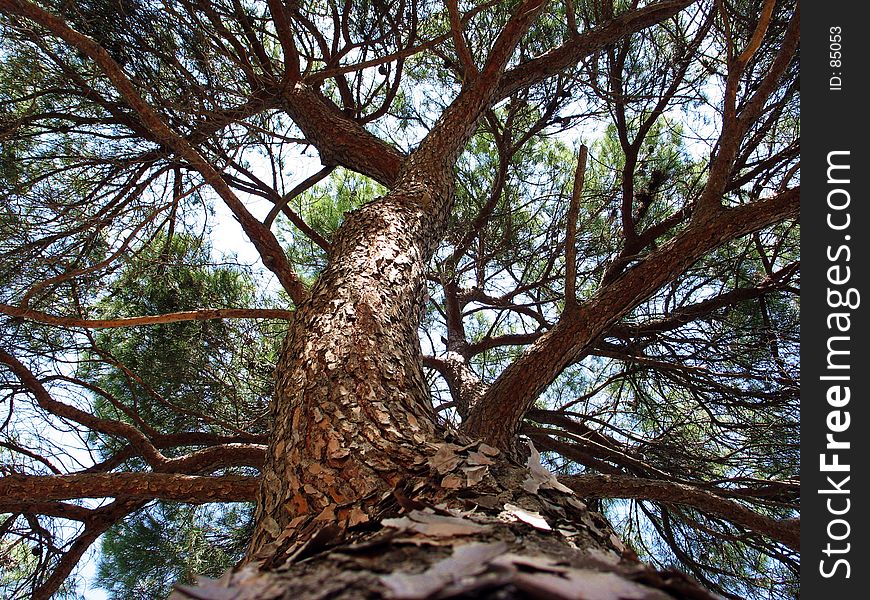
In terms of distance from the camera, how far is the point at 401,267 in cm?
132

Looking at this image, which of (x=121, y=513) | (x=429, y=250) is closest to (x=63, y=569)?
(x=121, y=513)

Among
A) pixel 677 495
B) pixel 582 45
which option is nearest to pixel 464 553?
pixel 677 495

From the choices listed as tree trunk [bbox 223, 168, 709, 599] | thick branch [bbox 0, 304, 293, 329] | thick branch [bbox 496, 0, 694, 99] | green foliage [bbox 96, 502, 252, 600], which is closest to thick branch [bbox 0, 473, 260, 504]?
thick branch [bbox 0, 304, 293, 329]

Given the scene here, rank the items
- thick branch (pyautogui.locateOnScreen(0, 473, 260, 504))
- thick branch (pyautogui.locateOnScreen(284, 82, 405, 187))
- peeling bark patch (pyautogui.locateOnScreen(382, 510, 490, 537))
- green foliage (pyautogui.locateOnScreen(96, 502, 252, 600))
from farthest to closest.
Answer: green foliage (pyautogui.locateOnScreen(96, 502, 252, 600))
thick branch (pyautogui.locateOnScreen(284, 82, 405, 187))
thick branch (pyautogui.locateOnScreen(0, 473, 260, 504))
peeling bark patch (pyautogui.locateOnScreen(382, 510, 490, 537))

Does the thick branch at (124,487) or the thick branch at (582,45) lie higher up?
the thick branch at (582,45)

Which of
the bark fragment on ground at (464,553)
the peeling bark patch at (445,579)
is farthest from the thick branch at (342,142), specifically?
the peeling bark patch at (445,579)

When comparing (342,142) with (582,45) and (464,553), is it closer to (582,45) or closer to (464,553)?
(582,45)

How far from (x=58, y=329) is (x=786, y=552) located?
3.15m

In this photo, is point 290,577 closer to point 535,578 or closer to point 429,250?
point 535,578

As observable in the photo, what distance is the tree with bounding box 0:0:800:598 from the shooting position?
4.11 feet

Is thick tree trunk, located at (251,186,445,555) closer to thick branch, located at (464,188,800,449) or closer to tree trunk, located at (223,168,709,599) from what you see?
tree trunk, located at (223,168,709,599)

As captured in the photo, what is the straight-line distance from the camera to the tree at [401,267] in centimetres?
125

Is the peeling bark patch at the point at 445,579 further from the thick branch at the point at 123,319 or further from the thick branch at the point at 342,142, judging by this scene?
the thick branch at the point at 342,142

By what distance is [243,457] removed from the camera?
1.85 meters
